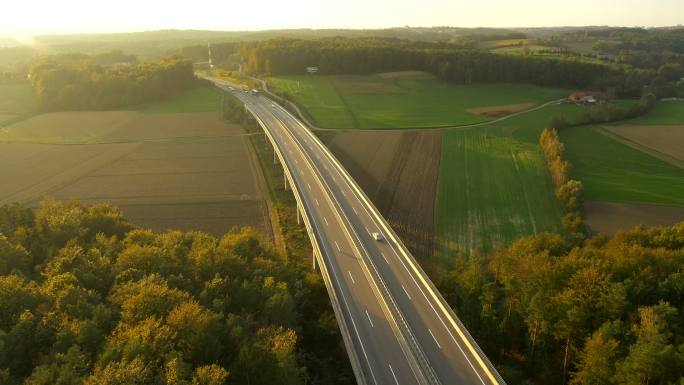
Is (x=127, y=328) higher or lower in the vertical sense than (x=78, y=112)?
lower

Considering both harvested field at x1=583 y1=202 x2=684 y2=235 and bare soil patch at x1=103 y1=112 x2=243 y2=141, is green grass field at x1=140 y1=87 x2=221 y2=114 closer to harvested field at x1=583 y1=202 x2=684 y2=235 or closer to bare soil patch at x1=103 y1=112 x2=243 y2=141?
bare soil patch at x1=103 y1=112 x2=243 y2=141

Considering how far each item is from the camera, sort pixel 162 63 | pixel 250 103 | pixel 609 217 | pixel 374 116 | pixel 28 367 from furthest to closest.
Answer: pixel 162 63 → pixel 250 103 → pixel 374 116 → pixel 609 217 → pixel 28 367

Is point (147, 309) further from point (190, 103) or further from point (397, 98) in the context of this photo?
point (397, 98)

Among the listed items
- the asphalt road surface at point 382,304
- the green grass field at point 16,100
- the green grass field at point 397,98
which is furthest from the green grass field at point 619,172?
the green grass field at point 16,100

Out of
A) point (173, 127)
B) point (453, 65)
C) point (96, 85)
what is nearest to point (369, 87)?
point (453, 65)

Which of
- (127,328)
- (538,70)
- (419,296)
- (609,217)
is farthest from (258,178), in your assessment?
(538,70)

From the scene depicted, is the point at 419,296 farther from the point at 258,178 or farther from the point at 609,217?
the point at 258,178

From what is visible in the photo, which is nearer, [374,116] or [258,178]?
[258,178]
